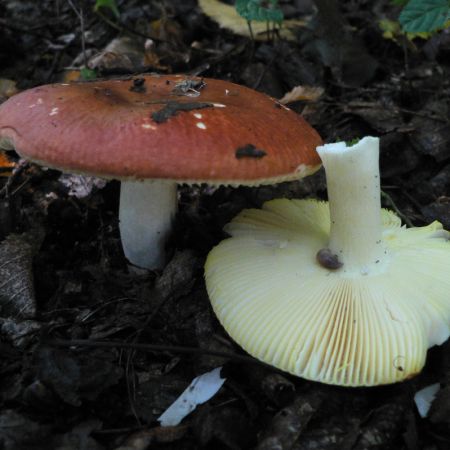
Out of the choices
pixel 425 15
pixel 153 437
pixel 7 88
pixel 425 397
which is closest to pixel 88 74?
pixel 7 88

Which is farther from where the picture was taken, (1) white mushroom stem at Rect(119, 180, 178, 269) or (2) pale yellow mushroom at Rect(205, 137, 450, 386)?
(1) white mushroom stem at Rect(119, 180, 178, 269)

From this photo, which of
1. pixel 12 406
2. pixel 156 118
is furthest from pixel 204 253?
pixel 12 406

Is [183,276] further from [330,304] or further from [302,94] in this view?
[302,94]

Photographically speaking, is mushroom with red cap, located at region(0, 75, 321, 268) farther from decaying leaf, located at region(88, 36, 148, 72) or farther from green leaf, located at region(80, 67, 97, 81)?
decaying leaf, located at region(88, 36, 148, 72)

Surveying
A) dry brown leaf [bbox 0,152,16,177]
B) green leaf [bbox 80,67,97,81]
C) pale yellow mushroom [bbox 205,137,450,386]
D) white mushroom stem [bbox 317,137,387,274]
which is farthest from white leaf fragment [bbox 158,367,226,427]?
green leaf [bbox 80,67,97,81]

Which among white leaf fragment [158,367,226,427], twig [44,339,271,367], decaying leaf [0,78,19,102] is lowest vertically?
white leaf fragment [158,367,226,427]

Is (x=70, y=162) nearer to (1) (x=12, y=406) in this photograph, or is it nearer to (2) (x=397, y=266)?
(1) (x=12, y=406)
